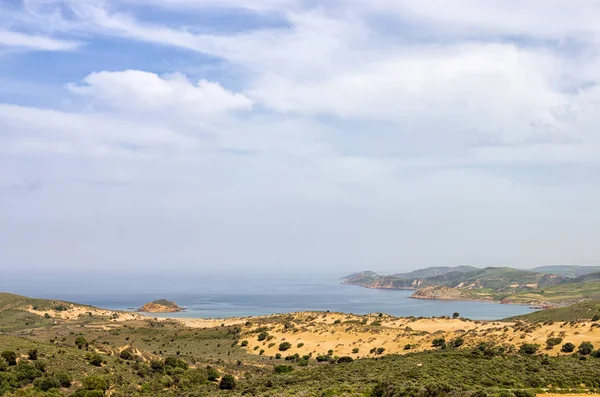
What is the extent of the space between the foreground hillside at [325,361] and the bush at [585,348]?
0.13 metres

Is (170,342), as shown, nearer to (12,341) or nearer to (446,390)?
(12,341)

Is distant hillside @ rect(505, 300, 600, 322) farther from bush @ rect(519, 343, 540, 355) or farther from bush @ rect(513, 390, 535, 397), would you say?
bush @ rect(513, 390, 535, 397)

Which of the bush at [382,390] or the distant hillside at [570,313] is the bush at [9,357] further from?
the distant hillside at [570,313]

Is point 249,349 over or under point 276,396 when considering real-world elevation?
under

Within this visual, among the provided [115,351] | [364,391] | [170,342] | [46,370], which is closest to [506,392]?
[364,391]

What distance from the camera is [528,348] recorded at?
1982 inches

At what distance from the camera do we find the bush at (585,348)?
4783cm

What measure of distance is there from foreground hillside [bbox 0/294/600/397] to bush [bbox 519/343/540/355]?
0.11 meters

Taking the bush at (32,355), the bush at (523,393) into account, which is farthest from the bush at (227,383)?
the bush at (523,393)

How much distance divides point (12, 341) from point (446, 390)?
40906mm

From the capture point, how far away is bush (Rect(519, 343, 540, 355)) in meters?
49.7

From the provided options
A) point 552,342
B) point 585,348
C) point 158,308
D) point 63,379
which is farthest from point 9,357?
point 158,308

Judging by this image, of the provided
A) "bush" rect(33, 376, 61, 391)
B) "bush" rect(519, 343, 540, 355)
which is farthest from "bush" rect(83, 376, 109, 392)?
"bush" rect(519, 343, 540, 355)

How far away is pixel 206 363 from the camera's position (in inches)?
1949
